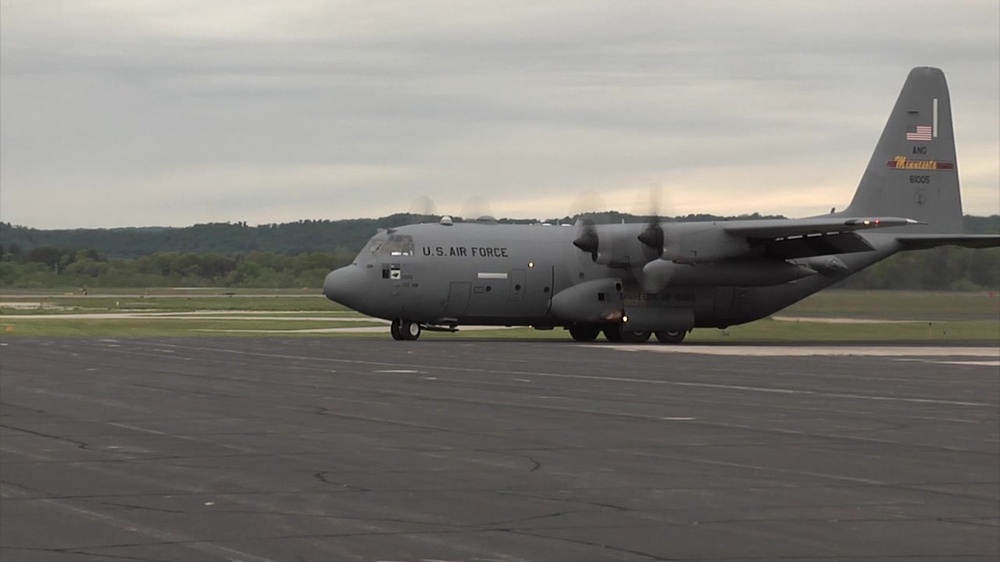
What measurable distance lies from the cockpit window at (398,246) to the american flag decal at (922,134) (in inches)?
759

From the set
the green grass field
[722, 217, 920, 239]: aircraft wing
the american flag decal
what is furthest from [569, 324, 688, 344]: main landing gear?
the american flag decal

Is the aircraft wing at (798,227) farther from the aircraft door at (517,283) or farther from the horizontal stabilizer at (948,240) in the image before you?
the aircraft door at (517,283)

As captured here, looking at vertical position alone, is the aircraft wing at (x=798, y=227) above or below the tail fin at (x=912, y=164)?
below

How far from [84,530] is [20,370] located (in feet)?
69.1

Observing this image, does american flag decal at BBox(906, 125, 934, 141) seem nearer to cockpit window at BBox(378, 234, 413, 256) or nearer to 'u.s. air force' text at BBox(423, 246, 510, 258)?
'u.s. air force' text at BBox(423, 246, 510, 258)

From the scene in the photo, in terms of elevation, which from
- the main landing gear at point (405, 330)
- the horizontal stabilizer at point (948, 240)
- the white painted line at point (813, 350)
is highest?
the horizontal stabilizer at point (948, 240)

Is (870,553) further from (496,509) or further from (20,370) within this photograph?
(20,370)

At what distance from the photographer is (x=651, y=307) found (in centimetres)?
4741

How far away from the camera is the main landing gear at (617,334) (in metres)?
48.5

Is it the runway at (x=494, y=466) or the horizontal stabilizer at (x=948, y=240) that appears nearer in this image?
the runway at (x=494, y=466)

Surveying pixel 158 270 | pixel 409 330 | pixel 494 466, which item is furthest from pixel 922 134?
pixel 158 270

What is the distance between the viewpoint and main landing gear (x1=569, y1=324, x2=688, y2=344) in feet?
159

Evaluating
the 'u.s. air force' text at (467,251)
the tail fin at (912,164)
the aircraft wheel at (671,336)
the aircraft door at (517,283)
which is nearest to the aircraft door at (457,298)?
the 'u.s. air force' text at (467,251)

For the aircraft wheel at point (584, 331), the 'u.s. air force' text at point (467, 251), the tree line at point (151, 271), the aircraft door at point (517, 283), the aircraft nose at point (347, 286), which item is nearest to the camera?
the aircraft nose at point (347, 286)
